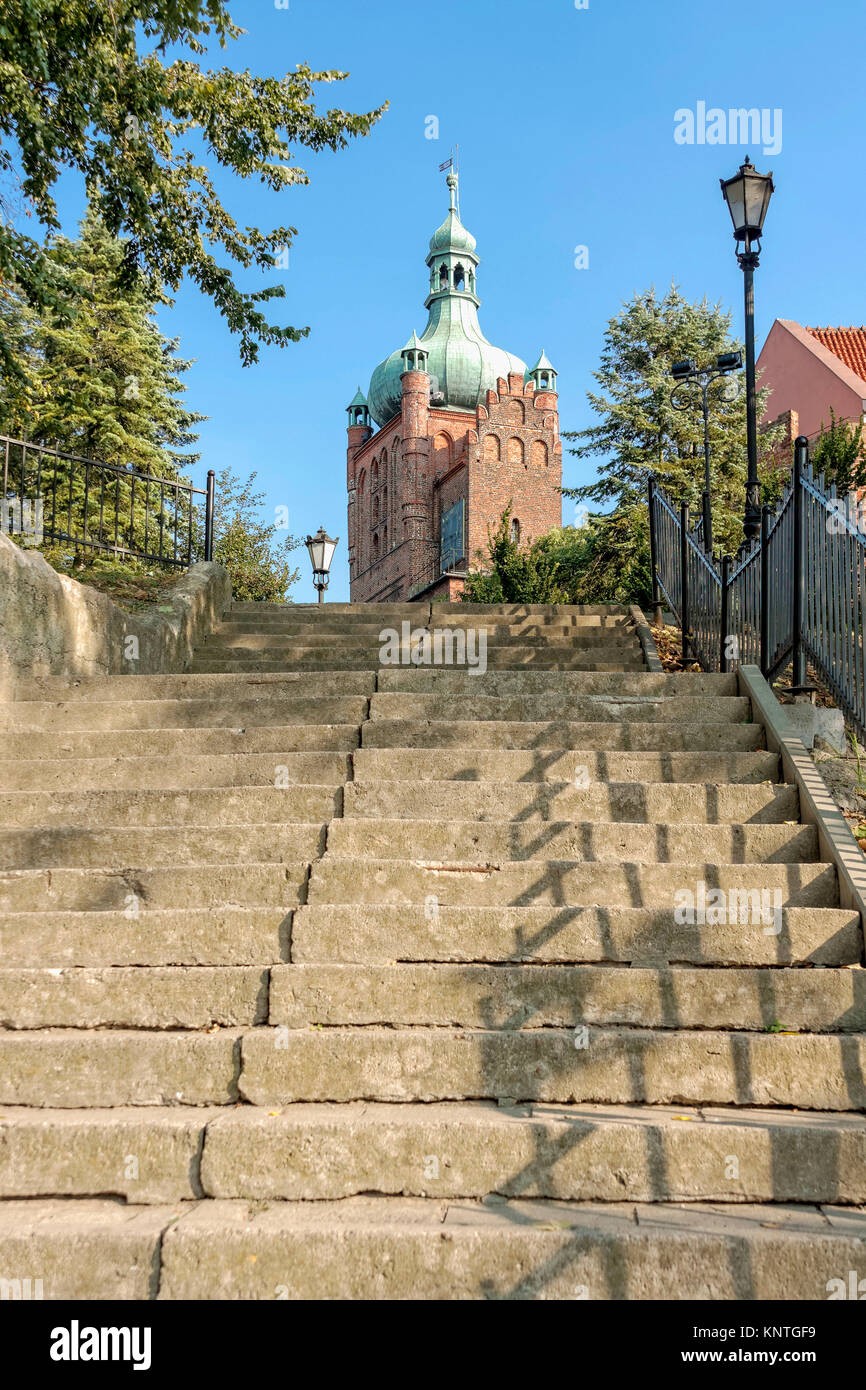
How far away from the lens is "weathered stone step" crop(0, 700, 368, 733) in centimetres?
595

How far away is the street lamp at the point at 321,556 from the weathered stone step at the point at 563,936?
734 inches

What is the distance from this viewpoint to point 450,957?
3941mm

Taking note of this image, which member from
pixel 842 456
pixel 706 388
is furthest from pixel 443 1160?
pixel 842 456

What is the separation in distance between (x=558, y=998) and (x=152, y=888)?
1731 millimetres

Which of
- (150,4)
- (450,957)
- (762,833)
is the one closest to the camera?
(450,957)

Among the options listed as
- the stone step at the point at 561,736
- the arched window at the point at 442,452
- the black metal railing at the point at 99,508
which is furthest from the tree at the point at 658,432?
the arched window at the point at 442,452

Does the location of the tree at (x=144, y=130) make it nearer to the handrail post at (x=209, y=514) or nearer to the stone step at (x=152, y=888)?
the handrail post at (x=209, y=514)

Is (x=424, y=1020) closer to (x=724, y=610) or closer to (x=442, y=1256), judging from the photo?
(x=442, y=1256)

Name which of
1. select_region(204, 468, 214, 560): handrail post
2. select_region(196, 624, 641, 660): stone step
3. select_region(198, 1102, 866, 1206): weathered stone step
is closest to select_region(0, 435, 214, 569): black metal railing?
select_region(204, 468, 214, 560): handrail post

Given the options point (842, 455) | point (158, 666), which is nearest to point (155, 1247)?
point (158, 666)

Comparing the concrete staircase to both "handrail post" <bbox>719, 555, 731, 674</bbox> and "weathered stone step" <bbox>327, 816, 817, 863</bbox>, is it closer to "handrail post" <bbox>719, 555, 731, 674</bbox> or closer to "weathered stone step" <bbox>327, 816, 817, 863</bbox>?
"weathered stone step" <bbox>327, 816, 817, 863</bbox>

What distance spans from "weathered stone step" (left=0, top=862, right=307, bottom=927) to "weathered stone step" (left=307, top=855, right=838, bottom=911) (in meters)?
0.17
